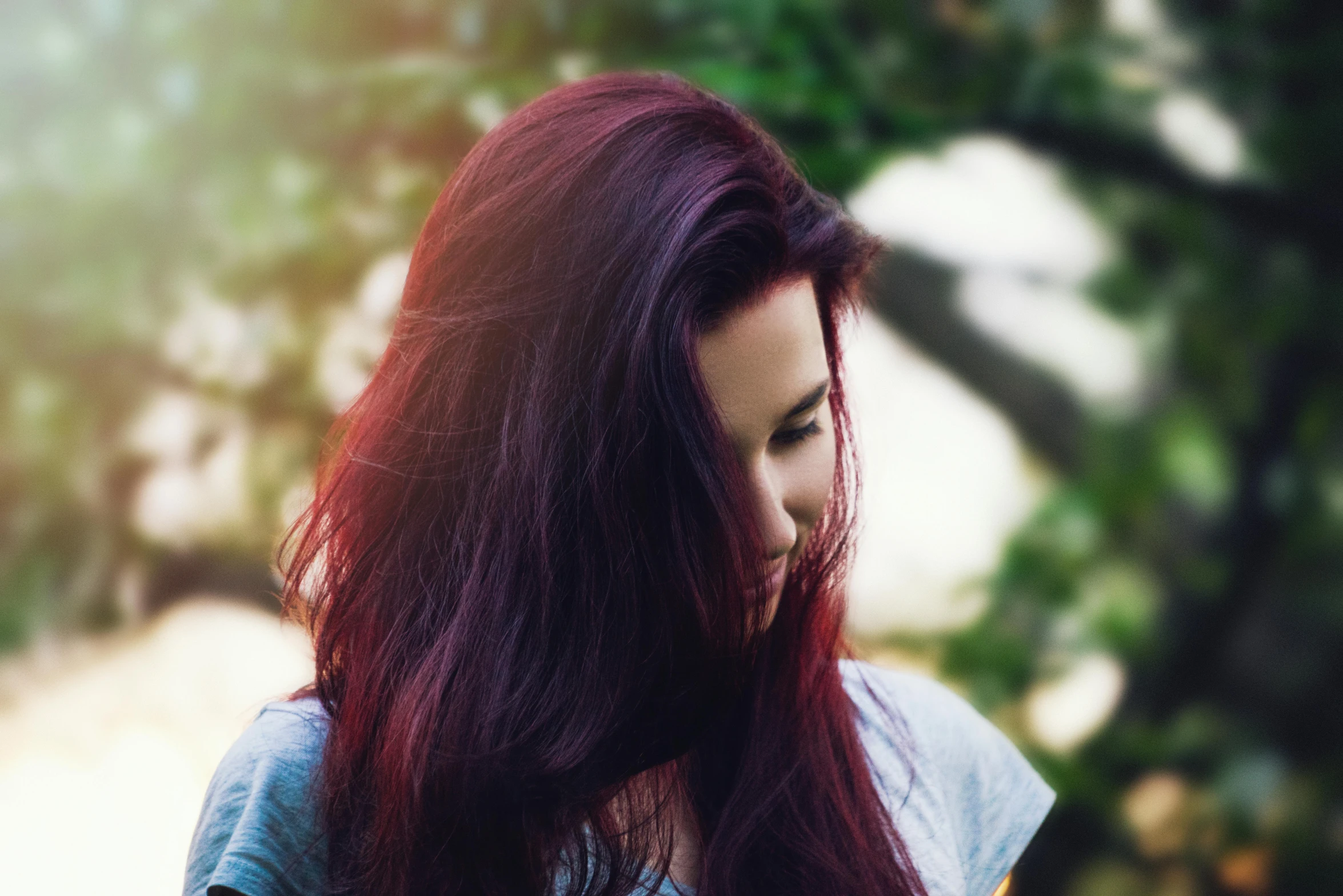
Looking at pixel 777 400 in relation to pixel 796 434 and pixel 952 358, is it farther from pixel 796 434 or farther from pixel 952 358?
pixel 952 358

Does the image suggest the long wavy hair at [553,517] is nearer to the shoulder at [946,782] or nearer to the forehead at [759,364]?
the forehead at [759,364]

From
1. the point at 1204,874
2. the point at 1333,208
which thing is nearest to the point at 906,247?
the point at 1333,208

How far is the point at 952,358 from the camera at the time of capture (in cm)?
211

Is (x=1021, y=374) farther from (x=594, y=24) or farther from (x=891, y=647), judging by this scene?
(x=594, y=24)

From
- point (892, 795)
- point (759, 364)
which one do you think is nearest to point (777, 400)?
point (759, 364)

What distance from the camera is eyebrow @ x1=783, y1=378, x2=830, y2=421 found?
768mm

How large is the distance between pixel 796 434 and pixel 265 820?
499 millimetres

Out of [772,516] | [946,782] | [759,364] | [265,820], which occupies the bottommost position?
[946,782]

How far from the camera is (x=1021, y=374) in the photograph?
2096mm

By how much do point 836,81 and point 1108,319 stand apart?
79 cm

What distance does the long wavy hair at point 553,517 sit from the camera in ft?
2.36

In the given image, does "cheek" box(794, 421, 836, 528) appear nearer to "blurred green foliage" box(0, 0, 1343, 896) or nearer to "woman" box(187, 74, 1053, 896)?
"woman" box(187, 74, 1053, 896)

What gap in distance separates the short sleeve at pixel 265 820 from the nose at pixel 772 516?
0.39m

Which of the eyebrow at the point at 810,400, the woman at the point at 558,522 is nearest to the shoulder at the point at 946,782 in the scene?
the woman at the point at 558,522
